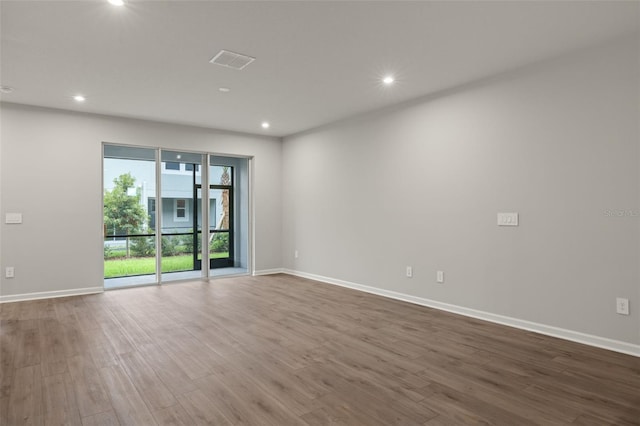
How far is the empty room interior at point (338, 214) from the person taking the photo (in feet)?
8.68

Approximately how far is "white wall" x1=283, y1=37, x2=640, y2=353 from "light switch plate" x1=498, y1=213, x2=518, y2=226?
66mm

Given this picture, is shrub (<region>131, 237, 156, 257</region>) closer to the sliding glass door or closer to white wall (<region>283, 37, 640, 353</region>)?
the sliding glass door

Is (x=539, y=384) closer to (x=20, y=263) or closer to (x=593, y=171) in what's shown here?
(x=593, y=171)

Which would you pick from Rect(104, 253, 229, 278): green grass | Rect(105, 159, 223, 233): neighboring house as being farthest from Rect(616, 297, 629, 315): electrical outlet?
Rect(104, 253, 229, 278): green grass

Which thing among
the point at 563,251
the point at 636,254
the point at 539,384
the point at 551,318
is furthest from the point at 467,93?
the point at 539,384

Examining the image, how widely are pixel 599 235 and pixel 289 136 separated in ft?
17.7

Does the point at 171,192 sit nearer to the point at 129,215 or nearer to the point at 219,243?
the point at 129,215

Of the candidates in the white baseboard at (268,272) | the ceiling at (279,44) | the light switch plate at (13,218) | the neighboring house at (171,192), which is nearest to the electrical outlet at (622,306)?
the ceiling at (279,44)

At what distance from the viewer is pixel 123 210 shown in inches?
240

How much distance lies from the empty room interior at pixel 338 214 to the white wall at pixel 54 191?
3 centimetres

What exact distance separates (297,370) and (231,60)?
2.93 m

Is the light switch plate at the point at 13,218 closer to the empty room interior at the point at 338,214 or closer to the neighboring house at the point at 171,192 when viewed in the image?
the empty room interior at the point at 338,214

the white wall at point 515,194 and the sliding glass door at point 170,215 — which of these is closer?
the white wall at point 515,194

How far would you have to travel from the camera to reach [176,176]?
21.7 feet
